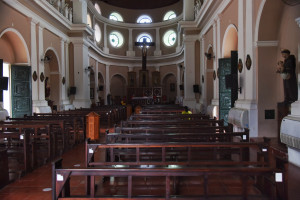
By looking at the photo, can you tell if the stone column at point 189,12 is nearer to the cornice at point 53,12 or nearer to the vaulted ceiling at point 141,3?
the cornice at point 53,12

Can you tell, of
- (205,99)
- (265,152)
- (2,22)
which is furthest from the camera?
(205,99)

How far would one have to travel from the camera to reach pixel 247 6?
26.6 feet

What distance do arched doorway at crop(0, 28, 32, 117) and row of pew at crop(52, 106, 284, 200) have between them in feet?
19.1

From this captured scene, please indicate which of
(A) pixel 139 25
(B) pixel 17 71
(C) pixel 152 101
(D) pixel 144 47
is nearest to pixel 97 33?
(D) pixel 144 47

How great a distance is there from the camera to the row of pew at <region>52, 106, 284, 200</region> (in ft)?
8.13

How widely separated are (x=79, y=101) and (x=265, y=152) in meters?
14.7

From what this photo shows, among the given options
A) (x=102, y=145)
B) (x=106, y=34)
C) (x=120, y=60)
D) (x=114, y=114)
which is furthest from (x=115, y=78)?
(x=102, y=145)

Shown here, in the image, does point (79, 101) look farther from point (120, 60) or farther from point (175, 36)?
point (175, 36)

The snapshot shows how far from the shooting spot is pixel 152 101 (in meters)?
24.0

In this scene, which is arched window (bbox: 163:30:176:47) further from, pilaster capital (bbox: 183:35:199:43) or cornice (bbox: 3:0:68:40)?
cornice (bbox: 3:0:68:40)

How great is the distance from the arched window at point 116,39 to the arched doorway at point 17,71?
1524cm

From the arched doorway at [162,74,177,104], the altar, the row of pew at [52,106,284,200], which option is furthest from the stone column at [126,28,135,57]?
the row of pew at [52,106,284,200]

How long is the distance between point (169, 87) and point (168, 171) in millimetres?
25571

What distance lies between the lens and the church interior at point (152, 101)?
3756 millimetres
